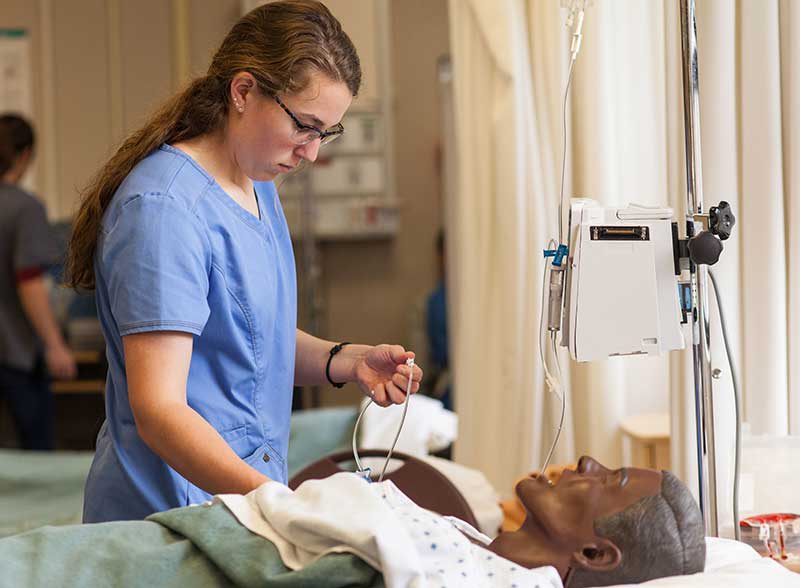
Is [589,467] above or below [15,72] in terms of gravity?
below

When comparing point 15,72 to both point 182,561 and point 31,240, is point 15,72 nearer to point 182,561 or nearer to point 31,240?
point 31,240

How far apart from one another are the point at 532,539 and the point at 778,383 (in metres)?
0.84

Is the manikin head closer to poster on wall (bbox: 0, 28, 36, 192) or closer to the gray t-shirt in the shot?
the gray t-shirt

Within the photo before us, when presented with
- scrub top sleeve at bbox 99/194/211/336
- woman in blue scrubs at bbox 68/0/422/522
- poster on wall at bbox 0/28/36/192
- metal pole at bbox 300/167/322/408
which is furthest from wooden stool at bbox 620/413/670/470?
poster on wall at bbox 0/28/36/192

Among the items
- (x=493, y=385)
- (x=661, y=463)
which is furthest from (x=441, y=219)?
(x=661, y=463)

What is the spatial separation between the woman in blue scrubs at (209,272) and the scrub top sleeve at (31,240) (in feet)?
8.27

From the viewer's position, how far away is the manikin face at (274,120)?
1466 millimetres

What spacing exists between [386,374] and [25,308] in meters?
2.77

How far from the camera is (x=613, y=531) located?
4.03 ft

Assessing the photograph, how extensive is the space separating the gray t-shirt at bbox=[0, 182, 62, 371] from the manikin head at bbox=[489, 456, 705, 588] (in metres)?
2.94

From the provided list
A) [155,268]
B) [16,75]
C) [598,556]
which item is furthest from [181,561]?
[16,75]

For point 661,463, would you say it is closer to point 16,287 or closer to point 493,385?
point 493,385

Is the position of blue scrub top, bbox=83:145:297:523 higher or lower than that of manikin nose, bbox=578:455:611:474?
higher

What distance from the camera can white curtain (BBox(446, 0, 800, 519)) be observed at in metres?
1.89
